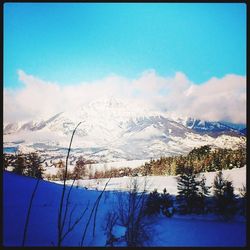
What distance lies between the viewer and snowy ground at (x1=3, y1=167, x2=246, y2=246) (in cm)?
1138

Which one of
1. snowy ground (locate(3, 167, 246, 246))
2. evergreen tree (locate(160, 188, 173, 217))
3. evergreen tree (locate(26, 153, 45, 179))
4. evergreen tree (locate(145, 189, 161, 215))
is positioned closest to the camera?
evergreen tree (locate(26, 153, 45, 179))

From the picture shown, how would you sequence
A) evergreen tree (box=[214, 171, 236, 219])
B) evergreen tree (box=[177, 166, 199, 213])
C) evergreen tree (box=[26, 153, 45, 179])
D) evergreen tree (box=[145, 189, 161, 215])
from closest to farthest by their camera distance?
evergreen tree (box=[26, 153, 45, 179])
evergreen tree (box=[145, 189, 161, 215])
evergreen tree (box=[214, 171, 236, 219])
evergreen tree (box=[177, 166, 199, 213])

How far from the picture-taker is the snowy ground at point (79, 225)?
1138 centimetres

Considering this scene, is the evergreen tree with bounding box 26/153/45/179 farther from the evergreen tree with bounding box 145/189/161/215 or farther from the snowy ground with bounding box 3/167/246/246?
the evergreen tree with bounding box 145/189/161/215

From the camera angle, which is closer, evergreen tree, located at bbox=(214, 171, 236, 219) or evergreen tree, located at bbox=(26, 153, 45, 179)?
evergreen tree, located at bbox=(26, 153, 45, 179)

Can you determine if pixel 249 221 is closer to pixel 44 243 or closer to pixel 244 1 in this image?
pixel 244 1

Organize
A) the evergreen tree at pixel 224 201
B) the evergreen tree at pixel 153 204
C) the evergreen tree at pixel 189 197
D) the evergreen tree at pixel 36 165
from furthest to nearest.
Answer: the evergreen tree at pixel 189 197 < the evergreen tree at pixel 224 201 < the evergreen tree at pixel 153 204 < the evergreen tree at pixel 36 165

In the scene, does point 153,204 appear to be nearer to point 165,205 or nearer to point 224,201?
point 165,205

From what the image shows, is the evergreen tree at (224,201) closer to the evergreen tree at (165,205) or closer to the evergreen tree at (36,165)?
the evergreen tree at (165,205)

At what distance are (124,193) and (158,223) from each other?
7.16 meters

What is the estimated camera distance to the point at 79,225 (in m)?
15.0

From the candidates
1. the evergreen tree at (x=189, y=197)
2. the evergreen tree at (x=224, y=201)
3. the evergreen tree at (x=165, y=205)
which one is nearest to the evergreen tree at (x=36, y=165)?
the evergreen tree at (x=165, y=205)

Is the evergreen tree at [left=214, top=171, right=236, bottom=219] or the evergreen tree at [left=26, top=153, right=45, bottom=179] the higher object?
the evergreen tree at [left=26, top=153, right=45, bottom=179]

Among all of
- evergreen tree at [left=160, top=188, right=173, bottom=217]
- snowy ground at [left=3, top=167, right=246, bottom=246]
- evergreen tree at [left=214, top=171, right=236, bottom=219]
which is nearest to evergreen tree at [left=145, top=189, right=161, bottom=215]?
evergreen tree at [left=160, top=188, right=173, bottom=217]
